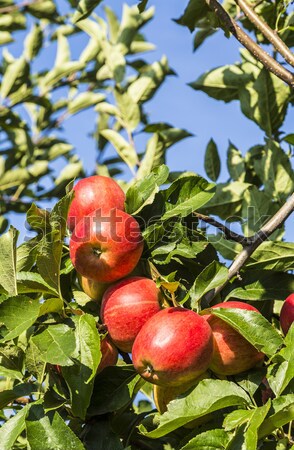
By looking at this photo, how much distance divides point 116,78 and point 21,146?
967 millimetres

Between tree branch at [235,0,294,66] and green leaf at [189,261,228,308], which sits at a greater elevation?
tree branch at [235,0,294,66]

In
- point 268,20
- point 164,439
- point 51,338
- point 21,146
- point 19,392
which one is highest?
point 268,20

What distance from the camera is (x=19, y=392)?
1.20m

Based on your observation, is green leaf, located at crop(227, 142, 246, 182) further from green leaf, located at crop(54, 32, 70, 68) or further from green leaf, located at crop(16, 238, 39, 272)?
green leaf, located at crop(54, 32, 70, 68)

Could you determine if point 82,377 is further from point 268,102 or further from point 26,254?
point 268,102

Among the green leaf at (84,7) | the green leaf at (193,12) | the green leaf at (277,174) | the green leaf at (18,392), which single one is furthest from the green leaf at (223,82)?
the green leaf at (18,392)

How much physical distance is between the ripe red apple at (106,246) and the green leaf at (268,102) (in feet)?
2.85

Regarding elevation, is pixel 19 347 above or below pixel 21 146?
above

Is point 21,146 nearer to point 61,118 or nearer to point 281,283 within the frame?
point 61,118

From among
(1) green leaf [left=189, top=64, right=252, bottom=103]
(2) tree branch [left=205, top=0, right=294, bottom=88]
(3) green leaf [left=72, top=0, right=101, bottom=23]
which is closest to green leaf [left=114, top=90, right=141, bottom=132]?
(1) green leaf [left=189, top=64, right=252, bottom=103]

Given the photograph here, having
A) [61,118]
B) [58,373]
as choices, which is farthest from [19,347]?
[61,118]

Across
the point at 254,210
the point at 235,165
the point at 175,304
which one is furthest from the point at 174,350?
the point at 235,165

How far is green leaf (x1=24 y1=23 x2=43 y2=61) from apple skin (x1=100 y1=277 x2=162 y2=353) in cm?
249

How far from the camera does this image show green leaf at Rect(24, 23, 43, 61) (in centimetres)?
349
